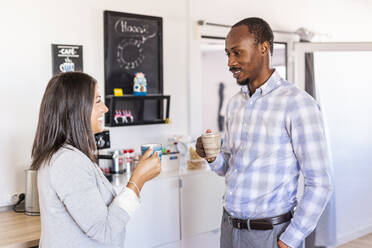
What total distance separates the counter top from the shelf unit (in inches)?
30.4

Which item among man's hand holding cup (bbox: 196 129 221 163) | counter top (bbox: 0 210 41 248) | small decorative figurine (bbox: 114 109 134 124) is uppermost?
small decorative figurine (bbox: 114 109 134 124)

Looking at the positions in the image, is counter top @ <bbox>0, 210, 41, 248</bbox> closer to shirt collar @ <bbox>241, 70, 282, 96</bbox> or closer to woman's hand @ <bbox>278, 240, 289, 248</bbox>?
woman's hand @ <bbox>278, 240, 289, 248</bbox>

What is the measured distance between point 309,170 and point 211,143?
16.6 inches

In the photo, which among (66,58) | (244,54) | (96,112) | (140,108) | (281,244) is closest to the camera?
(96,112)

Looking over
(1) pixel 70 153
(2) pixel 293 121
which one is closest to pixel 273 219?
(2) pixel 293 121

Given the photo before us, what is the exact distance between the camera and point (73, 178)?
128cm

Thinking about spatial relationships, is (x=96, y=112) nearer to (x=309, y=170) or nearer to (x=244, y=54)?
(x=244, y=54)

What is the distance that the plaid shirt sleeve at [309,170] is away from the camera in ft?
4.97

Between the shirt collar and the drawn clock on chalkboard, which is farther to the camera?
the drawn clock on chalkboard

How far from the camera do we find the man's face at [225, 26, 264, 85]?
1676 mm

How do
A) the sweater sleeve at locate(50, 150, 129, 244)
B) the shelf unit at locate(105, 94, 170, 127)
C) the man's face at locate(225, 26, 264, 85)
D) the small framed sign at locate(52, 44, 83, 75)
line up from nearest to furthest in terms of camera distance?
the sweater sleeve at locate(50, 150, 129, 244), the man's face at locate(225, 26, 264, 85), the small framed sign at locate(52, 44, 83, 75), the shelf unit at locate(105, 94, 170, 127)

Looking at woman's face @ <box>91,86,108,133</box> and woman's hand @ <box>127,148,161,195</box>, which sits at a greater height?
woman's face @ <box>91,86,108,133</box>

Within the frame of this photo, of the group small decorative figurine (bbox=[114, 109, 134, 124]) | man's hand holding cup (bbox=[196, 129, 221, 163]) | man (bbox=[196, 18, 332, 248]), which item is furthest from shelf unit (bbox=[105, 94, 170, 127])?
man (bbox=[196, 18, 332, 248])

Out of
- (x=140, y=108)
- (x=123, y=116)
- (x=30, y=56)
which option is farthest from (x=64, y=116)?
(x=140, y=108)
